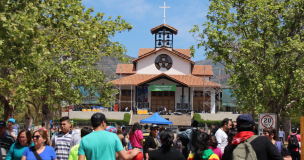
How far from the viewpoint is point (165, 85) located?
40.5m

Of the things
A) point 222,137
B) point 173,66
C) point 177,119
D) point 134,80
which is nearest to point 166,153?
point 222,137

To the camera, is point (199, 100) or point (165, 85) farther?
point (199, 100)

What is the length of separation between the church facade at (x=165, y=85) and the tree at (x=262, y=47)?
2557 centimetres

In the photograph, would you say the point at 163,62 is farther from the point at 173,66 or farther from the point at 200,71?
the point at 200,71

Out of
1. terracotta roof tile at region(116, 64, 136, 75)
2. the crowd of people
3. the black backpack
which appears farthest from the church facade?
the crowd of people

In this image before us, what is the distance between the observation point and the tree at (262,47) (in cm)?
1342

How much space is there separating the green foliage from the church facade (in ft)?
83.9

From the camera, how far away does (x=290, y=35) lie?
559 inches

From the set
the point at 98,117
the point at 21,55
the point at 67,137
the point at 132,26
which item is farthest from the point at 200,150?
the point at 132,26

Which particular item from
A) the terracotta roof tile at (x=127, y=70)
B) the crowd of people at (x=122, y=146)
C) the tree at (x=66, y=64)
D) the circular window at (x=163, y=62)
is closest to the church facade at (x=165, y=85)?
the circular window at (x=163, y=62)

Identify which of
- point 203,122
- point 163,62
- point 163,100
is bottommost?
point 203,122

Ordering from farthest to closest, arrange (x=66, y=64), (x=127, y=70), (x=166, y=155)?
(x=127, y=70) → (x=66, y=64) → (x=166, y=155)

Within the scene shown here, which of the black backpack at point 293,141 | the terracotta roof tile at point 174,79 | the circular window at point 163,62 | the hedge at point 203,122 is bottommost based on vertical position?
the hedge at point 203,122

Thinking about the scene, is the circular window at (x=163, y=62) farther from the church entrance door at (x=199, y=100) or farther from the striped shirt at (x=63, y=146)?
the striped shirt at (x=63, y=146)
